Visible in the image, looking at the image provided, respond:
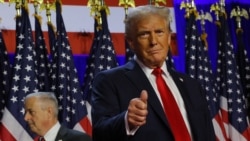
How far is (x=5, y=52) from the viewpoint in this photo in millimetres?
4871

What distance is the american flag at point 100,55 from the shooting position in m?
5.21

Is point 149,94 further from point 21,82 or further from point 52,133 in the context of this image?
point 21,82

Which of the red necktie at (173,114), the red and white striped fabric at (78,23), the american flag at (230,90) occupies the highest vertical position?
the red and white striped fabric at (78,23)

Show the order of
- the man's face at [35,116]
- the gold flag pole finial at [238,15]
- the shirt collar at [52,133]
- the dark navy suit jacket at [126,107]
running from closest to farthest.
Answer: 1. the dark navy suit jacket at [126,107]
2. the shirt collar at [52,133]
3. the man's face at [35,116]
4. the gold flag pole finial at [238,15]

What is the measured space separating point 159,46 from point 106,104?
0.91 feet

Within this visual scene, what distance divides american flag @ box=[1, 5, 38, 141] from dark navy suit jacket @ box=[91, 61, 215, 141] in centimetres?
311

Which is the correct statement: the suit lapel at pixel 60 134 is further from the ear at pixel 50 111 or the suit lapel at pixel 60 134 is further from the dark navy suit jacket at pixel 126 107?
the dark navy suit jacket at pixel 126 107

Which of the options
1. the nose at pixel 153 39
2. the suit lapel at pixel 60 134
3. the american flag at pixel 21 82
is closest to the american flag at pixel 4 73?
the american flag at pixel 21 82

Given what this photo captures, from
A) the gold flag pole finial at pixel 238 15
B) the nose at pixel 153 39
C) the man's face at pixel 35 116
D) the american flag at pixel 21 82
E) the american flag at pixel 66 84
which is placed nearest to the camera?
the nose at pixel 153 39

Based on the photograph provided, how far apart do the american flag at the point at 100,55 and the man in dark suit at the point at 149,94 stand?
336 cm

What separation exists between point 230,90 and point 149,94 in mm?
4082

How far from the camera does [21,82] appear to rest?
4879 mm

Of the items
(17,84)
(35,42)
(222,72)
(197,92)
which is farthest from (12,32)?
(197,92)

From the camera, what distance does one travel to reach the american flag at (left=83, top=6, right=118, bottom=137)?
521 centimetres
